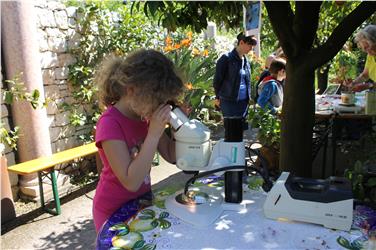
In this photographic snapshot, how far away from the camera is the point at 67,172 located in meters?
4.42

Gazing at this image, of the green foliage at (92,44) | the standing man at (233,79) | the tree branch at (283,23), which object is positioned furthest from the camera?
the standing man at (233,79)

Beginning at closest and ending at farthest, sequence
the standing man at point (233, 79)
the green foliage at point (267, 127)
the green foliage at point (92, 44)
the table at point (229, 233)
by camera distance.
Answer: the table at point (229, 233) → the green foliage at point (267, 127) → the green foliage at point (92, 44) → the standing man at point (233, 79)

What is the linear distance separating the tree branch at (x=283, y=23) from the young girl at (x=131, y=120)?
89cm

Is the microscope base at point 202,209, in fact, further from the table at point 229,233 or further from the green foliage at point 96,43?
the green foliage at point 96,43

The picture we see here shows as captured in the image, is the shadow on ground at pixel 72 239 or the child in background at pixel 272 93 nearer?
the shadow on ground at pixel 72 239

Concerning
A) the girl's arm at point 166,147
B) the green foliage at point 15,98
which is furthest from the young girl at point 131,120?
the green foliage at point 15,98

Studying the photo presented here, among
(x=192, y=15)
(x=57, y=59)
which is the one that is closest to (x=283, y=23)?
(x=192, y=15)

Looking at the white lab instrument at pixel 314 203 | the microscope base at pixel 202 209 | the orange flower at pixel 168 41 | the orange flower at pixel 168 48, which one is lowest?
the microscope base at pixel 202 209

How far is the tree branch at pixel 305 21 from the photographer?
2062 mm

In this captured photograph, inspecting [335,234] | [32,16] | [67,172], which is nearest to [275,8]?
A: [335,234]

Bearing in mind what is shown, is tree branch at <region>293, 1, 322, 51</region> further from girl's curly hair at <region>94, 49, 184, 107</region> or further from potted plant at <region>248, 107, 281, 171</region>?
potted plant at <region>248, 107, 281, 171</region>

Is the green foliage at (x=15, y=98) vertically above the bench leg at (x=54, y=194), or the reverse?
the green foliage at (x=15, y=98)

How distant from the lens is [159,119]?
133 centimetres

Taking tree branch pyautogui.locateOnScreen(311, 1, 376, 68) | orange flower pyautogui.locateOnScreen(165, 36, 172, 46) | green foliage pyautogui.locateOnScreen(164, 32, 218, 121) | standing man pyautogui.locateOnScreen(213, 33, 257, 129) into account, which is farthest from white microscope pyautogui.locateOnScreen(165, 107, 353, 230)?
orange flower pyautogui.locateOnScreen(165, 36, 172, 46)
